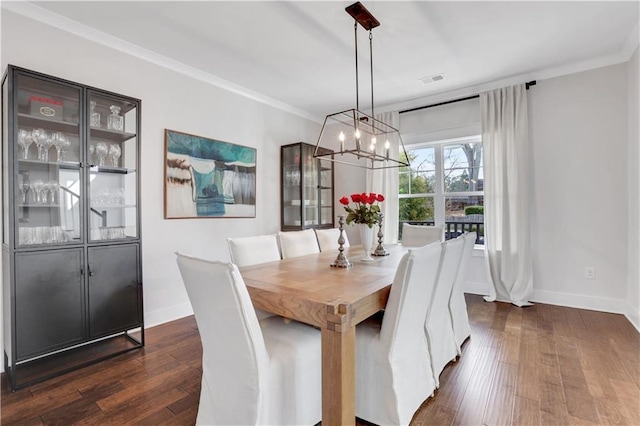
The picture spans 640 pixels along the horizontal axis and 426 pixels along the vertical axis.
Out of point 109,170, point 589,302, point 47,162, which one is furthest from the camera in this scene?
point 589,302

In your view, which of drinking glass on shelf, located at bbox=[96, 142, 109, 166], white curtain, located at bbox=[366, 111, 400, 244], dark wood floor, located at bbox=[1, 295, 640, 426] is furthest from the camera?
white curtain, located at bbox=[366, 111, 400, 244]

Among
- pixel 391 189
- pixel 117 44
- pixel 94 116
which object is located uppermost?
pixel 117 44

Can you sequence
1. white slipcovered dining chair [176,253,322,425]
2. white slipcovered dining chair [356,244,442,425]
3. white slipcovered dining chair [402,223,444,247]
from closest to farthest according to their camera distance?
1. white slipcovered dining chair [176,253,322,425]
2. white slipcovered dining chair [356,244,442,425]
3. white slipcovered dining chair [402,223,444,247]

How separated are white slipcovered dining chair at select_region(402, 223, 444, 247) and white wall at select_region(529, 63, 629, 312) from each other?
1.27 meters

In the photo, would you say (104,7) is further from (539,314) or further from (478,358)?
(539,314)

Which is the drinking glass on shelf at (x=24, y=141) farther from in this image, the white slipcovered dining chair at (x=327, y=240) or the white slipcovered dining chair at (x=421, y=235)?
the white slipcovered dining chair at (x=421, y=235)

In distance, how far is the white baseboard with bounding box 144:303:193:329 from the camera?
3.04 metres

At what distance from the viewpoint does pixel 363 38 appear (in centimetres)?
278

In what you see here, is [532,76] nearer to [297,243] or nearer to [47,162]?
[297,243]

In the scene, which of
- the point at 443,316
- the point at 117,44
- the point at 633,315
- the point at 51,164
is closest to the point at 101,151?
the point at 51,164

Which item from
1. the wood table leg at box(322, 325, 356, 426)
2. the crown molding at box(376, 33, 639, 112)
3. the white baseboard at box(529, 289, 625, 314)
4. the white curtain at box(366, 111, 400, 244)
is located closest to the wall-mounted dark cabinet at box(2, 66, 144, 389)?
the wood table leg at box(322, 325, 356, 426)

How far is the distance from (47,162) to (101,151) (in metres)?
0.36

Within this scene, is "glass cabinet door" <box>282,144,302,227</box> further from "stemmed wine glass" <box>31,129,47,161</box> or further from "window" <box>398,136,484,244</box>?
"stemmed wine glass" <box>31,129,47,161</box>

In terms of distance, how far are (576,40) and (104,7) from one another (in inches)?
157
